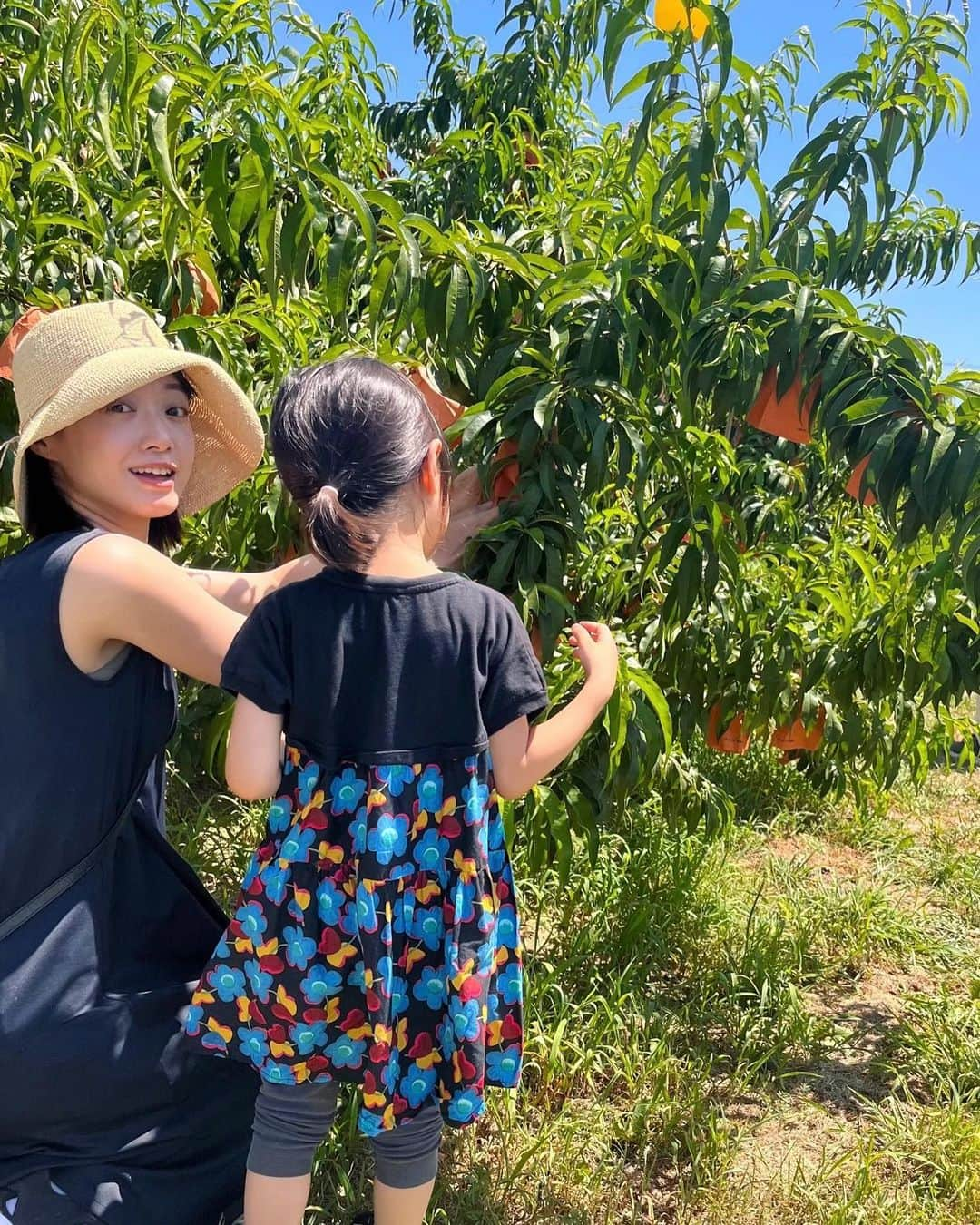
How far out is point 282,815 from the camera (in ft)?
4.08

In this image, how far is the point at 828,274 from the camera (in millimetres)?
1566

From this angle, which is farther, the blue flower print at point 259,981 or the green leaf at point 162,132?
the blue flower print at point 259,981

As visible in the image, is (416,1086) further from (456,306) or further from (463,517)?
(456,306)

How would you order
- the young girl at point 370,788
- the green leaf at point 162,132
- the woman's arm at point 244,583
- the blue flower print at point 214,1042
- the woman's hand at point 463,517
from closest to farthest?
the green leaf at point 162,132
the young girl at point 370,788
the blue flower print at point 214,1042
the woman's arm at point 244,583
the woman's hand at point 463,517

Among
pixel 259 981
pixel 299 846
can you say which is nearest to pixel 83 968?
pixel 259 981

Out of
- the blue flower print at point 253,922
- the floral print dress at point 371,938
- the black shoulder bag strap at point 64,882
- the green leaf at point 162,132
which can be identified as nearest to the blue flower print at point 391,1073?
the floral print dress at point 371,938

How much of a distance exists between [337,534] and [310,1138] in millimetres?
758

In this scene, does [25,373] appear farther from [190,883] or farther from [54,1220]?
[54,1220]

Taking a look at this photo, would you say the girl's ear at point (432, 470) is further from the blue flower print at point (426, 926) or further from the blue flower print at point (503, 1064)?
the blue flower print at point (503, 1064)

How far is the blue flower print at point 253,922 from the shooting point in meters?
1.24

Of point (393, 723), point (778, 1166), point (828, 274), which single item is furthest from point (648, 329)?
point (778, 1166)

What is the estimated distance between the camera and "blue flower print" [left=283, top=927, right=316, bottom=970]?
122 cm

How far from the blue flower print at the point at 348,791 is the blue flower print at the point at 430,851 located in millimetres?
93

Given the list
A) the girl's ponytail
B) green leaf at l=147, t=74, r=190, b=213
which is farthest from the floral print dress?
green leaf at l=147, t=74, r=190, b=213
